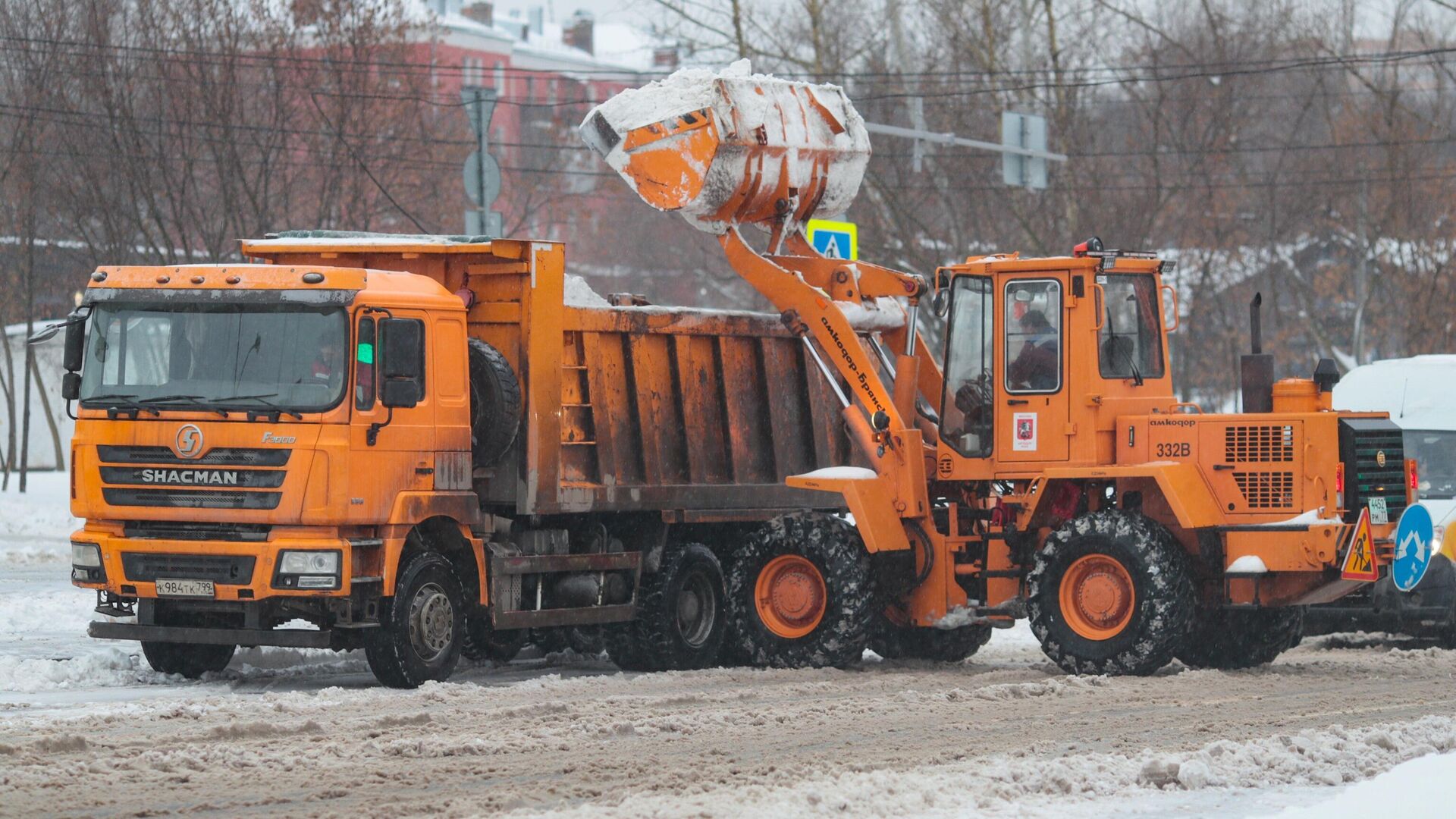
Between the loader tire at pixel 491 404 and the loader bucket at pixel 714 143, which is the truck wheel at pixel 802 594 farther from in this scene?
the loader bucket at pixel 714 143

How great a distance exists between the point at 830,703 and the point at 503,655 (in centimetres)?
405

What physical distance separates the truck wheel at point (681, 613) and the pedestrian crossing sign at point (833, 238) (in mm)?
2983

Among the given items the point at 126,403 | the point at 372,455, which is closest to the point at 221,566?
the point at 372,455

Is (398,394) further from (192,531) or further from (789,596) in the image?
(789,596)

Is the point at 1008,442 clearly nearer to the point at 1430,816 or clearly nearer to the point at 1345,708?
the point at 1345,708

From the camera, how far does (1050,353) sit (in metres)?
14.0

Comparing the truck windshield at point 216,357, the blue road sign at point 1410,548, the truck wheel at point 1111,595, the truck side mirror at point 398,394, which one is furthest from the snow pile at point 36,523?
the blue road sign at point 1410,548

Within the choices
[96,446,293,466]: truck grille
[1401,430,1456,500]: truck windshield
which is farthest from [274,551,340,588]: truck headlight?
[1401,430,1456,500]: truck windshield

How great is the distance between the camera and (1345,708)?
11828mm

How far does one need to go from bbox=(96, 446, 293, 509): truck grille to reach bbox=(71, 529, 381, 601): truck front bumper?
246mm

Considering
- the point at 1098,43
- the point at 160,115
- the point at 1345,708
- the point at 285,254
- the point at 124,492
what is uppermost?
the point at 1098,43

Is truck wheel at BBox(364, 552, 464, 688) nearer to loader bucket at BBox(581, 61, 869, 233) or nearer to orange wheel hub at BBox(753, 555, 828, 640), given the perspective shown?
orange wheel hub at BBox(753, 555, 828, 640)

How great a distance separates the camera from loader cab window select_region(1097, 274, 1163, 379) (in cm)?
1398

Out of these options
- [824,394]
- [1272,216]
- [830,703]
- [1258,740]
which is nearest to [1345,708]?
[1258,740]
